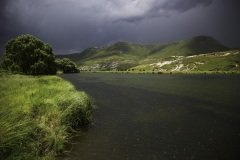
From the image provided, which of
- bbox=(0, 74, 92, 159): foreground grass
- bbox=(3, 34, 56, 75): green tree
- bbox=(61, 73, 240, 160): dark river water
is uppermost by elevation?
bbox=(3, 34, 56, 75): green tree

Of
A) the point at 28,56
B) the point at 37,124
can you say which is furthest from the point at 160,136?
the point at 28,56

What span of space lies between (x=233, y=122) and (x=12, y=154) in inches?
1033

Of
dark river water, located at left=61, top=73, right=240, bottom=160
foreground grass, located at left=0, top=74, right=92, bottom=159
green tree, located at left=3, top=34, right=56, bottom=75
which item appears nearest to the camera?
foreground grass, located at left=0, top=74, right=92, bottom=159

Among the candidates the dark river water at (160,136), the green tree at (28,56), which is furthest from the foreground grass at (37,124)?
the green tree at (28,56)

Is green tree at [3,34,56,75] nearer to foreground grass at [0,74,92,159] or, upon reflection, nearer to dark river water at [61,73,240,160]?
dark river water at [61,73,240,160]

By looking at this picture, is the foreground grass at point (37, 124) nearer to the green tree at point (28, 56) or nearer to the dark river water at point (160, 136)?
the dark river water at point (160, 136)

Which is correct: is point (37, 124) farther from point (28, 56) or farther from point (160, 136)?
point (28, 56)

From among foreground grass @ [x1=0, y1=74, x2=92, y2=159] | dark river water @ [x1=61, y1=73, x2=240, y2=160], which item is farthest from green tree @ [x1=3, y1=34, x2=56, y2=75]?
foreground grass @ [x1=0, y1=74, x2=92, y2=159]

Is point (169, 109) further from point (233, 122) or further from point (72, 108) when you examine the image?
point (72, 108)

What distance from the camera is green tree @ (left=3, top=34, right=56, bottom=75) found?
94.6 metres

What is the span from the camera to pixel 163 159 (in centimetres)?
1900

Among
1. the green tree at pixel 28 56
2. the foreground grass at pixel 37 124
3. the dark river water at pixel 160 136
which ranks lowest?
the dark river water at pixel 160 136

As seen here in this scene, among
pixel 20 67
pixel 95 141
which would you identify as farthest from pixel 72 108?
pixel 20 67

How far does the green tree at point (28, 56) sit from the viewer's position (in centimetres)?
9456
